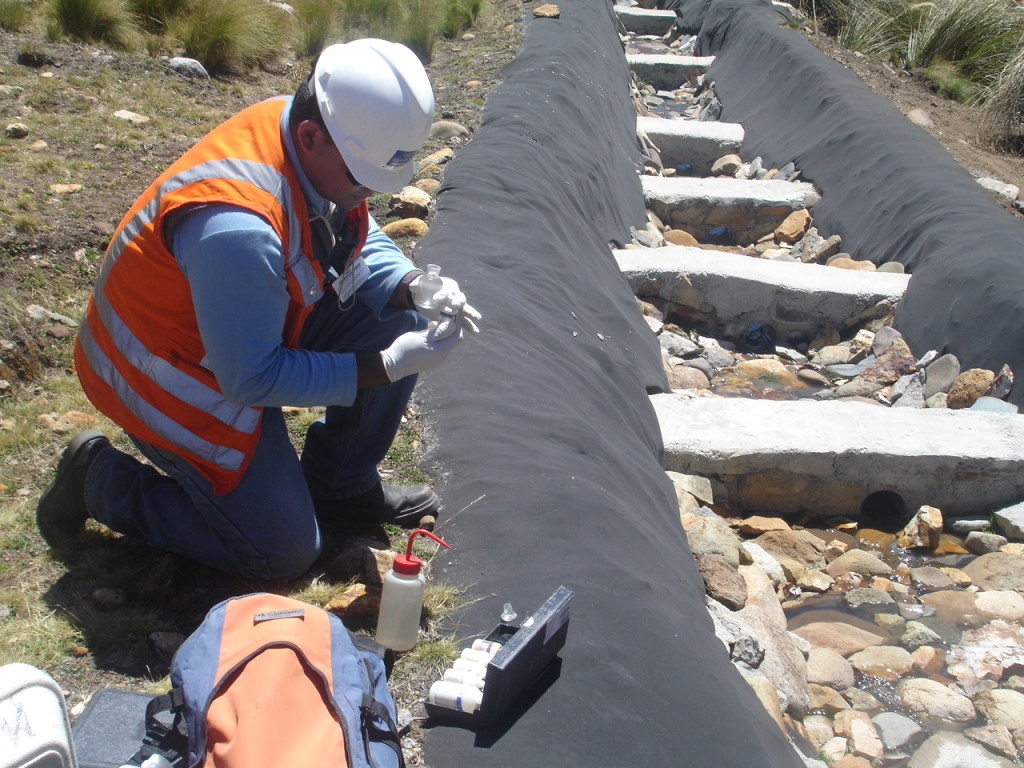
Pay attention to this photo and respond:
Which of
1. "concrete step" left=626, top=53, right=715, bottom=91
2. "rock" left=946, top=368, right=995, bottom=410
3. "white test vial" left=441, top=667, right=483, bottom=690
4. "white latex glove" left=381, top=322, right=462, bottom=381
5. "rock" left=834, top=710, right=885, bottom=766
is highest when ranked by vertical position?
"white latex glove" left=381, top=322, right=462, bottom=381

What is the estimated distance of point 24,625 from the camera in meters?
2.26

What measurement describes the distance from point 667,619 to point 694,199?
6228 mm

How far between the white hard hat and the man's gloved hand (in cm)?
37

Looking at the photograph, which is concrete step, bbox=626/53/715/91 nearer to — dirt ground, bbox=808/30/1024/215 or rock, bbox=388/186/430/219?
dirt ground, bbox=808/30/1024/215

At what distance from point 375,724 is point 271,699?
0.24 metres

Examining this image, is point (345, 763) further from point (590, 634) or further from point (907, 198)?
point (907, 198)

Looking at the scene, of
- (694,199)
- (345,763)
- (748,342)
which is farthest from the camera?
(694,199)

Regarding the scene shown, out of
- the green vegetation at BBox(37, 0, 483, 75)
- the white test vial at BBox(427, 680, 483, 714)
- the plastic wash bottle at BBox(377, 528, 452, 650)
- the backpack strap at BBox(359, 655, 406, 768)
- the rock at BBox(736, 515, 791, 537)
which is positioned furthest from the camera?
the green vegetation at BBox(37, 0, 483, 75)

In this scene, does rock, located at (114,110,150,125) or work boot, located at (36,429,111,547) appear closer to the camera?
work boot, located at (36,429,111,547)

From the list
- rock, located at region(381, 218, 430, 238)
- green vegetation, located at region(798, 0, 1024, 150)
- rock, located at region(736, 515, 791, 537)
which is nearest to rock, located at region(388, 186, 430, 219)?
rock, located at region(381, 218, 430, 238)

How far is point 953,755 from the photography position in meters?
3.29

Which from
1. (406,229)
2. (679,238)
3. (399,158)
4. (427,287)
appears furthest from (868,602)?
(679,238)

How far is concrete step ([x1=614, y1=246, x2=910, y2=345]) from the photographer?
21.0 feet

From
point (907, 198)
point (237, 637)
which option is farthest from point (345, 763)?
point (907, 198)
